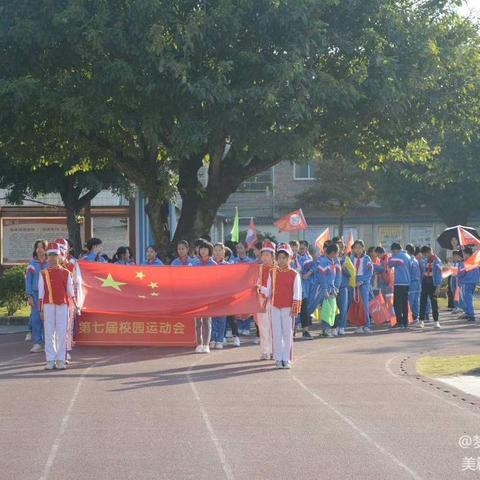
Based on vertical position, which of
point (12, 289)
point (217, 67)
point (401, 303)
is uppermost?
point (217, 67)

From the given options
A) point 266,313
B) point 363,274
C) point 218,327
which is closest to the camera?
point 266,313

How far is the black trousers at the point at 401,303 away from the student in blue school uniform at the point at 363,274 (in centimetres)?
63

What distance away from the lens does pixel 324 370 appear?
14.6 meters

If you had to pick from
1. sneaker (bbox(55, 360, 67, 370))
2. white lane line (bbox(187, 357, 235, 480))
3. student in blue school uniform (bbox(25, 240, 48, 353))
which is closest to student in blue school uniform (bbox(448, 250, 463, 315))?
student in blue school uniform (bbox(25, 240, 48, 353))

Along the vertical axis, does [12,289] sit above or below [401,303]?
above

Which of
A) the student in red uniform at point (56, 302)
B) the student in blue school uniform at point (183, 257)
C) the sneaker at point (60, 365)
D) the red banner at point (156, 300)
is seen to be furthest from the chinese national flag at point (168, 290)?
the sneaker at point (60, 365)

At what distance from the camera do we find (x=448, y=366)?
15.1m

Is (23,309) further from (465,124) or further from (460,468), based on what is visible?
(460,468)

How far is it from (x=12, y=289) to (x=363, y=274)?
27.5 ft

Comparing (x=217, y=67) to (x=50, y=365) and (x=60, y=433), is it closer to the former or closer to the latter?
(x=50, y=365)

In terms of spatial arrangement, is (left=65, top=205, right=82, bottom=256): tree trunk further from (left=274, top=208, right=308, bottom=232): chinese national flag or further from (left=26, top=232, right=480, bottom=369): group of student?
(left=26, top=232, right=480, bottom=369): group of student

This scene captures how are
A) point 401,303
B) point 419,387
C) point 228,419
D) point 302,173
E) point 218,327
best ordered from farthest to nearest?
point 302,173 < point 401,303 < point 218,327 < point 419,387 < point 228,419

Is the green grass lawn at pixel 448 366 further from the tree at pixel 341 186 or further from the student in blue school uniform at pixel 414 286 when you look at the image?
the tree at pixel 341 186

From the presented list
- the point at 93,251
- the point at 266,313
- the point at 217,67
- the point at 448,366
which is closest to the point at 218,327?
the point at 266,313
